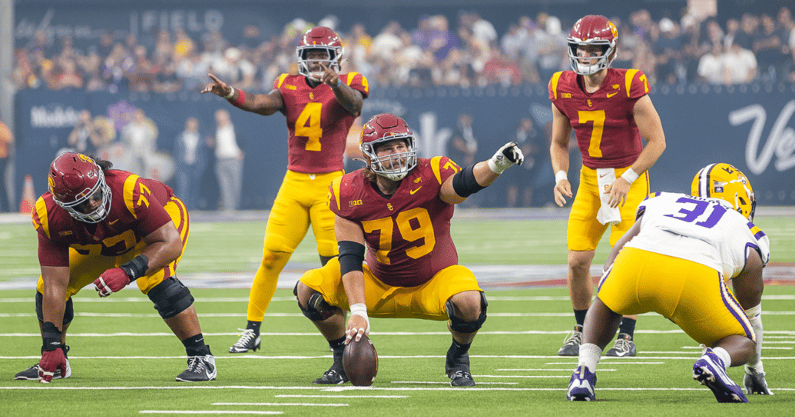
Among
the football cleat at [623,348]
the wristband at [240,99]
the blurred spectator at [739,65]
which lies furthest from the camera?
the blurred spectator at [739,65]

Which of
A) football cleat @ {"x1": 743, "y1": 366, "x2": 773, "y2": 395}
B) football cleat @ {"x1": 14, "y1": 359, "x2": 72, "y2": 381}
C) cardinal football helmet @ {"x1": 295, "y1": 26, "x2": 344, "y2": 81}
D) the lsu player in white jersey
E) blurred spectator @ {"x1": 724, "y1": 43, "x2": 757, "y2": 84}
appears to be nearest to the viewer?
the lsu player in white jersey

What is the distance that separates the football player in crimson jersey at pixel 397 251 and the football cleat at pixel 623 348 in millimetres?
1238

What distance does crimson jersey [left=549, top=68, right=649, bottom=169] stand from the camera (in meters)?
6.07

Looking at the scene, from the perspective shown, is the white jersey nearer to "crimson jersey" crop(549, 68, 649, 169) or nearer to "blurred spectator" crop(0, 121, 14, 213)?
"crimson jersey" crop(549, 68, 649, 169)

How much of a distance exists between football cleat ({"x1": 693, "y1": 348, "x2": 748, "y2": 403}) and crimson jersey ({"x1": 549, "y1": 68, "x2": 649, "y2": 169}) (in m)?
2.26

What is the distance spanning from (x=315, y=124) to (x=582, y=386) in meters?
3.01

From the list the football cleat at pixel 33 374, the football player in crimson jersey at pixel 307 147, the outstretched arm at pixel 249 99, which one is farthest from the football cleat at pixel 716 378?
the outstretched arm at pixel 249 99

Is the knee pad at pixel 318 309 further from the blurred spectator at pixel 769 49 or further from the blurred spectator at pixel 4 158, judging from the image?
the blurred spectator at pixel 769 49

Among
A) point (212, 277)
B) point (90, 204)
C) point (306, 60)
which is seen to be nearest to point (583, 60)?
point (306, 60)

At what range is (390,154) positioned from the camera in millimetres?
4855

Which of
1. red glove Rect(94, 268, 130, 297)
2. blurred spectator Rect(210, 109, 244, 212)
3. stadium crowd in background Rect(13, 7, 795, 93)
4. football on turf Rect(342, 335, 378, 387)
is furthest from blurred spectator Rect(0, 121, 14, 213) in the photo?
football on turf Rect(342, 335, 378, 387)

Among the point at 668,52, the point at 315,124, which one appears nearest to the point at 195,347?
the point at 315,124

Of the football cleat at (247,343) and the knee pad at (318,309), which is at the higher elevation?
the knee pad at (318,309)

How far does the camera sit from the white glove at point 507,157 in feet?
14.9
